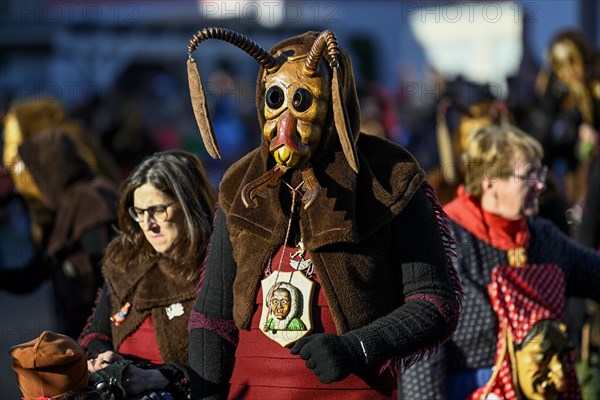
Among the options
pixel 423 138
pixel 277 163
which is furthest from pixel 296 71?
pixel 423 138

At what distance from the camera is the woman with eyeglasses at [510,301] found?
527 centimetres

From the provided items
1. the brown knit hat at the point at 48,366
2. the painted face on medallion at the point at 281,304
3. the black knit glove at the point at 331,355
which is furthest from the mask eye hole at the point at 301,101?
the brown knit hat at the point at 48,366

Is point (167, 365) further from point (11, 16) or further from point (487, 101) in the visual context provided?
point (11, 16)

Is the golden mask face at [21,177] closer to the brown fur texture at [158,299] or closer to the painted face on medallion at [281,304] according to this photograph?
the brown fur texture at [158,299]

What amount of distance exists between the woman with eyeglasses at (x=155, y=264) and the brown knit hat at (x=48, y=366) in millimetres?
478

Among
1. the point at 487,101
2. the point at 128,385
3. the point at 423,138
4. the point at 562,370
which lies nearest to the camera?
the point at 128,385

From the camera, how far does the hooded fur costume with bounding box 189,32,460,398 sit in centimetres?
387

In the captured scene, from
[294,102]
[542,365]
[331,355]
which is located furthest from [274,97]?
[542,365]

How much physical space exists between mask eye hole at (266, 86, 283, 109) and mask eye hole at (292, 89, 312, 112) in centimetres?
6

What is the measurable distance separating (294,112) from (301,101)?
37 millimetres

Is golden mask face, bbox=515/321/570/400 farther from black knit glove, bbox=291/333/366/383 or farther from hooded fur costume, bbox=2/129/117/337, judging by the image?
hooded fur costume, bbox=2/129/117/337

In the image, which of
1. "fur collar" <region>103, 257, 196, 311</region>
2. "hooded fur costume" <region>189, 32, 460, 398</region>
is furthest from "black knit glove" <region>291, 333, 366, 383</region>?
"fur collar" <region>103, 257, 196, 311</region>

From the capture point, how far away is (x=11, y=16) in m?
31.6

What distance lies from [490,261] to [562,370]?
19.8 inches
